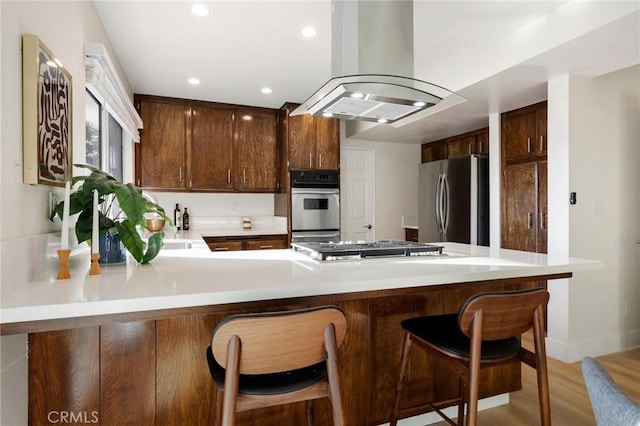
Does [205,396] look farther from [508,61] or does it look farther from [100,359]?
[508,61]

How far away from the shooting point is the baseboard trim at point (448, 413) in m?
1.84

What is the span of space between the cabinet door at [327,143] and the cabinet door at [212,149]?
1048 millimetres

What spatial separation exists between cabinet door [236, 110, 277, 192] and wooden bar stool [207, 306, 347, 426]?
339 centimetres

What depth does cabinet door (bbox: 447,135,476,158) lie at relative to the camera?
4352 millimetres

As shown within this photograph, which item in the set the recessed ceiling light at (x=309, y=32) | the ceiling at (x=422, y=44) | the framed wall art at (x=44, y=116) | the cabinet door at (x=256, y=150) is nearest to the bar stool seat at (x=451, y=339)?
the framed wall art at (x=44, y=116)

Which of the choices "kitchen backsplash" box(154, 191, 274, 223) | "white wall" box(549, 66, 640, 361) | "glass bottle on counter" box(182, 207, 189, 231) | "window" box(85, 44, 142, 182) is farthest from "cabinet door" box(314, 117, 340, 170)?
"white wall" box(549, 66, 640, 361)

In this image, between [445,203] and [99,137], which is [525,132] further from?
[99,137]

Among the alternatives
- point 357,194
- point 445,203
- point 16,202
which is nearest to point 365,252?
point 16,202

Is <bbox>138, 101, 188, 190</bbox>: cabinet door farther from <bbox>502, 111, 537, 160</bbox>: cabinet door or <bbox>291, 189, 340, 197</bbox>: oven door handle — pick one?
<bbox>502, 111, 537, 160</bbox>: cabinet door

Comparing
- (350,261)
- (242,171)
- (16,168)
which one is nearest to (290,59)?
(242,171)

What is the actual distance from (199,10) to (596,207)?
3.25 meters

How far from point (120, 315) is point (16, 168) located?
2.28 feet

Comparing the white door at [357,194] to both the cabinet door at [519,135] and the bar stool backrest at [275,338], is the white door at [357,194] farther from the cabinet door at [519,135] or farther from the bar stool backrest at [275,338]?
the bar stool backrest at [275,338]

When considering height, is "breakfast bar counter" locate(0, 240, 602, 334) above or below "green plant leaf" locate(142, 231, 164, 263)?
below
